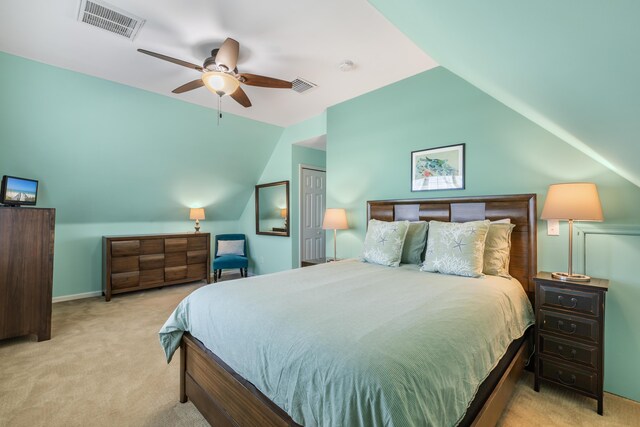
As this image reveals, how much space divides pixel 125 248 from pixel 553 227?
17.3 feet

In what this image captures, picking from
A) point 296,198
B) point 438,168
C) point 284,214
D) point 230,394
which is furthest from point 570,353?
point 284,214

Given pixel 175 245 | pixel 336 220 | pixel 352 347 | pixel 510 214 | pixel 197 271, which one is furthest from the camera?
pixel 197 271

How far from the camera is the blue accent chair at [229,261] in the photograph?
5.18 metres

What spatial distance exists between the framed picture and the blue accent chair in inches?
137

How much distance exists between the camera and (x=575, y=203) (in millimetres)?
2043

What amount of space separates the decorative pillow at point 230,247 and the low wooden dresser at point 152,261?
0.33 m

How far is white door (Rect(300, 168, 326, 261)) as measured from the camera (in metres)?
5.15

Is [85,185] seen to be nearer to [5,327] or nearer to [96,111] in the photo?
[96,111]

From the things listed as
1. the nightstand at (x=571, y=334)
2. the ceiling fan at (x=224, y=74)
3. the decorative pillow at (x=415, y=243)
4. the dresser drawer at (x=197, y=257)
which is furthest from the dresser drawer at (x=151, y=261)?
the nightstand at (x=571, y=334)

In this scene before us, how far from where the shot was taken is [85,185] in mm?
4035

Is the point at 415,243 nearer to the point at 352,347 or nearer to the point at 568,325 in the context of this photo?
the point at 568,325

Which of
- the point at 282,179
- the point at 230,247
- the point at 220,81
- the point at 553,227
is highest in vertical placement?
the point at 220,81

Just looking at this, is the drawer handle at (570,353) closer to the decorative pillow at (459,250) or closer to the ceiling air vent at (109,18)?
the decorative pillow at (459,250)

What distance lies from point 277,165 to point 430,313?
14.1 feet
